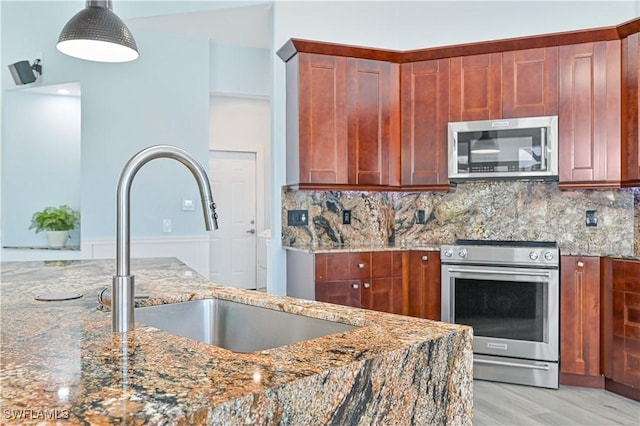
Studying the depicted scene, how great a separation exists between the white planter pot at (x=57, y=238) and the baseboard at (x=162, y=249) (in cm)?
32

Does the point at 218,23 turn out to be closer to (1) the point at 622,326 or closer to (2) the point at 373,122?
(2) the point at 373,122

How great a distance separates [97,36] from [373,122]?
2282mm

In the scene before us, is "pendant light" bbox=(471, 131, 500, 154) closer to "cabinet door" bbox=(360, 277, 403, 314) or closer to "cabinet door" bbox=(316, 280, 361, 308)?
"cabinet door" bbox=(360, 277, 403, 314)

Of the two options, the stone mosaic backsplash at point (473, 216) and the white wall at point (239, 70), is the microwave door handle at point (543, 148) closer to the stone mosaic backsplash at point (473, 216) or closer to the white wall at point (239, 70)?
the stone mosaic backsplash at point (473, 216)

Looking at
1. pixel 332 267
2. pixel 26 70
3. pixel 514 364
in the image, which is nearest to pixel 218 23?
pixel 26 70

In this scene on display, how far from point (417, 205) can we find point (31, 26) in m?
4.07

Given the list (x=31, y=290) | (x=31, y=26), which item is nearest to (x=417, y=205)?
(x=31, y=290)

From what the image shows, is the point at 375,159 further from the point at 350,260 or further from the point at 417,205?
the point at 350,260

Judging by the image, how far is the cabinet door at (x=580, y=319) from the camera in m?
3.36

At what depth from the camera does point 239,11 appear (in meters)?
4.56

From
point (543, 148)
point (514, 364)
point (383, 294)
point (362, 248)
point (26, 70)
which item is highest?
point (26, 70)

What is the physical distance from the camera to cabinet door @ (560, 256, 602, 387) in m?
3.36

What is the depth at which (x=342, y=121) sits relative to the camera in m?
4.05

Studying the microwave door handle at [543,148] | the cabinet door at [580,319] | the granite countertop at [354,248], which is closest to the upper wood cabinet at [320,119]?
the granite countertop at [354,248]
